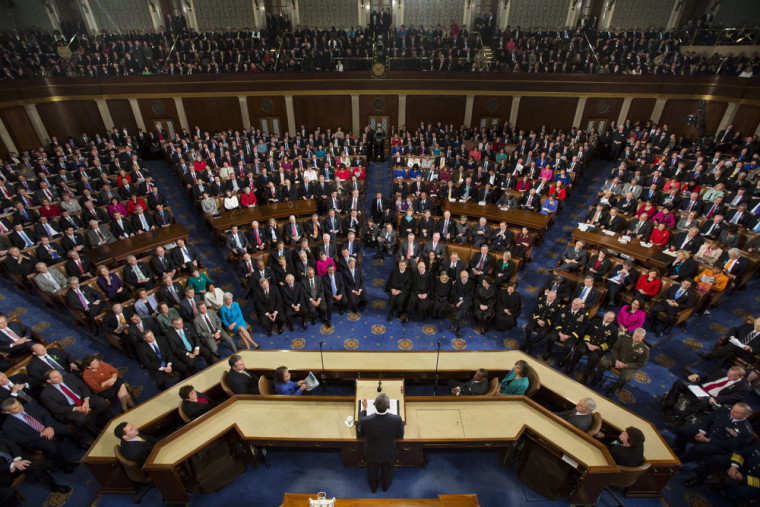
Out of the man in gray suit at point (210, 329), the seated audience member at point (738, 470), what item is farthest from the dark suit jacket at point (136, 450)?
the seated audience member at point (738, 470)

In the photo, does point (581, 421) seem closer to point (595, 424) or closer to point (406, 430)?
point (595, 424)

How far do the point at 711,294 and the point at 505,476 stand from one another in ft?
19.2

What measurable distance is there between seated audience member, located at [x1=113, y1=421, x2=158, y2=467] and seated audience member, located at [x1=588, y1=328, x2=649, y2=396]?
6.37 m

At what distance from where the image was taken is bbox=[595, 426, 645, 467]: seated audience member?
393cm

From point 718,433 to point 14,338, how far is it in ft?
32.3

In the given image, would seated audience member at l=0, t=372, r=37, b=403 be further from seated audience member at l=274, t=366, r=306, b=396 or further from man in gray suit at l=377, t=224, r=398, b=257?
man in gray suit at l=377, t=224, r=398, b=257

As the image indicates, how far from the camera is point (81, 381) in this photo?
17.2 ft

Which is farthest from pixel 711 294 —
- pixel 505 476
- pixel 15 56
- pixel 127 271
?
pixel 15 56

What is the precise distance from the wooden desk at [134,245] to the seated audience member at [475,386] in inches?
278

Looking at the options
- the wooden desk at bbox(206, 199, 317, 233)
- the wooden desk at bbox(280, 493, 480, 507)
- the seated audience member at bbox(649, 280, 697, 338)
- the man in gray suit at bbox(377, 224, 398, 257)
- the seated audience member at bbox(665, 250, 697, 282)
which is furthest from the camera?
the man in gray suit at bbox(377, 224, 398, 257)

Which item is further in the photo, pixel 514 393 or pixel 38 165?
pixel 38 165

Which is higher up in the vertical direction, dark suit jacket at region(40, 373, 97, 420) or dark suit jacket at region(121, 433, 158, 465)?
dark suit jacket at region(121, 433, 158, 465)

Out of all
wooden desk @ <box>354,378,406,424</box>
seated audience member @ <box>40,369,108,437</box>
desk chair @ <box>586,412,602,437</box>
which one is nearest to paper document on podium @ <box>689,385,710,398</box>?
desk chair @ <box>586,412,602,437</box>

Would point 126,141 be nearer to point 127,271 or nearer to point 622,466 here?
point 127,271
